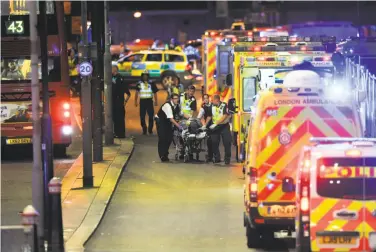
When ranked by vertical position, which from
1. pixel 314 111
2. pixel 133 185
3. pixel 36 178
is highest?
pixel 314 111

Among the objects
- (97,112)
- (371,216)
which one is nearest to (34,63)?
(371,216)

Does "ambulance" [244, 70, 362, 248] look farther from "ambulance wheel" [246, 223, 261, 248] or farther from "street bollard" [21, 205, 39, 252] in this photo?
"street bollard" [21, 205, 39, 252]

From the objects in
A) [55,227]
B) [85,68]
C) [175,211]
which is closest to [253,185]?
[55,227]

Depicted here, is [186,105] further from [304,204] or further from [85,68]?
[304,204]

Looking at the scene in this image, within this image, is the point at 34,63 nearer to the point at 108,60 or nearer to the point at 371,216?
the point at 371,216

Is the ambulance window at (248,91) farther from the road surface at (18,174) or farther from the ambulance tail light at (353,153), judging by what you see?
the ambulance tail light at (353,153)

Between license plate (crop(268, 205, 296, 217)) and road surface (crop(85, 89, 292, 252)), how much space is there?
3.24 ft

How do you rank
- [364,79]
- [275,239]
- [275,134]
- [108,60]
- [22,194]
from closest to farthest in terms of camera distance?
[275,134] → [275,239] → [22,194] → [364,79] → [108,60]

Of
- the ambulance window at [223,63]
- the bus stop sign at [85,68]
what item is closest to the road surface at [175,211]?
the bus stop sign at [85,68]

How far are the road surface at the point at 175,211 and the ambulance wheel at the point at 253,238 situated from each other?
0.16 m

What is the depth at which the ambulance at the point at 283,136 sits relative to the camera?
40.3 feet

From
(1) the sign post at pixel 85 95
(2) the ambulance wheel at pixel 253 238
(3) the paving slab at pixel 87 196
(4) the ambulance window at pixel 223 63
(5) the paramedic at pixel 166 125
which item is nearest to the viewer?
(2) the ambulance wheel at pixel 253 238

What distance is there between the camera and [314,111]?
12297mm

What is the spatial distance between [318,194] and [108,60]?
14949mm
